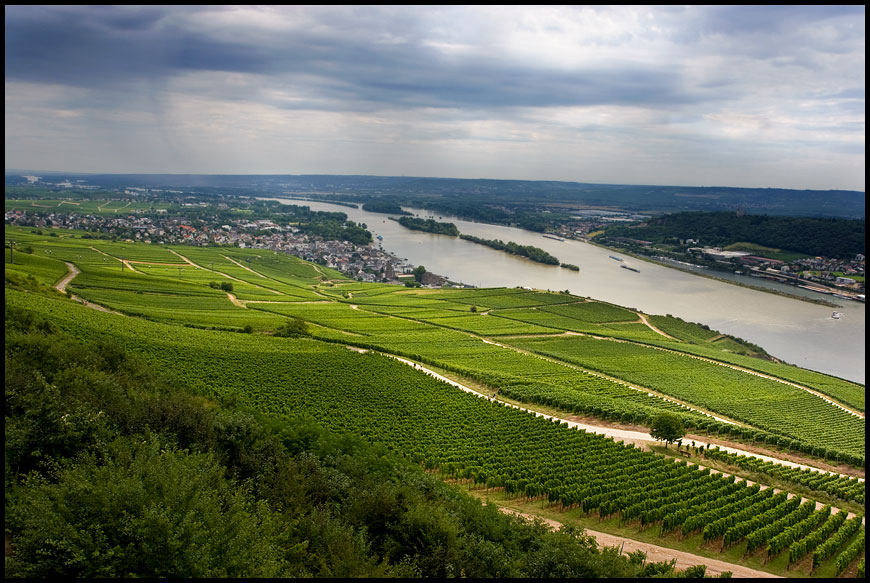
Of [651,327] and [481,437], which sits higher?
[651,327]

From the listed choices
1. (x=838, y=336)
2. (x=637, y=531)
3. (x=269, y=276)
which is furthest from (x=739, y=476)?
(x=269, y=276)

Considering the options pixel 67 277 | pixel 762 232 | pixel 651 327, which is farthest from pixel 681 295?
pixel 67 277

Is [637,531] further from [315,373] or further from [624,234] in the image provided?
[624,234]

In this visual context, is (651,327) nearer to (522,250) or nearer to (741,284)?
(741,284)

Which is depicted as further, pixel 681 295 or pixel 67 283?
pixel 681 295

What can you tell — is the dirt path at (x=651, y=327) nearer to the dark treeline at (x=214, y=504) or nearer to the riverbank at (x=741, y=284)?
the riverbank at (x=741, y=284)

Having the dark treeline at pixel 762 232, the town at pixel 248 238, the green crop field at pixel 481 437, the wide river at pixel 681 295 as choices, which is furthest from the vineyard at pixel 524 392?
the dark treeline at pixel 762 232
